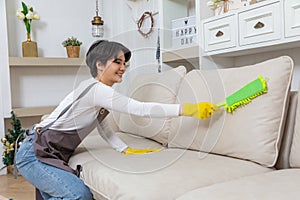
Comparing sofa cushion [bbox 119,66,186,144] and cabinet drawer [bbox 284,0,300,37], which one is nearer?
cabinet drawer [bbox 284,0,300,37]

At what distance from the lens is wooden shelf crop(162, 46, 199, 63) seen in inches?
83.0

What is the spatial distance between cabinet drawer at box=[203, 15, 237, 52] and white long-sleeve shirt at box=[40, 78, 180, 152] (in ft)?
2.28

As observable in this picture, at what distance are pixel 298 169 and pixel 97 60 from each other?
0.91 m

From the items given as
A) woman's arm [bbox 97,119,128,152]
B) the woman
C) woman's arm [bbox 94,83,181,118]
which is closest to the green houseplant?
woman's arm [bbox 97,119,128,152]

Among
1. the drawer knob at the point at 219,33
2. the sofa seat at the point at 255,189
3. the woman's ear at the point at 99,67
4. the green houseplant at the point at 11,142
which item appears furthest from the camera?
the green houseplant at the point at 11,142

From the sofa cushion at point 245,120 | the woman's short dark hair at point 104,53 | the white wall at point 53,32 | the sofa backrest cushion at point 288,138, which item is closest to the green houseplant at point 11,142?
the white wall at point 53,32

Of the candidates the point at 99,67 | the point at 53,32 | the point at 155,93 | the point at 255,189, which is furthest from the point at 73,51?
the point at 255,189

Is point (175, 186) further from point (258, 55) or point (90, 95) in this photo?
point (258, 55)

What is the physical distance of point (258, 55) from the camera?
1995 millimetres

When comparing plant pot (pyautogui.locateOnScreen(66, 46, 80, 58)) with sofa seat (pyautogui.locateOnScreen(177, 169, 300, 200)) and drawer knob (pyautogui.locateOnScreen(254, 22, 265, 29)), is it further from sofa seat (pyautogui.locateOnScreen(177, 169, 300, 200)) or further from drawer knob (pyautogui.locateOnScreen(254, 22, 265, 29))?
sofa seat (pyautogui.locateOnScreen(177, 169, 300, 200))

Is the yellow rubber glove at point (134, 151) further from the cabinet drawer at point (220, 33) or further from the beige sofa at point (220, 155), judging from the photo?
the cabinet drawer at point (220, 33)

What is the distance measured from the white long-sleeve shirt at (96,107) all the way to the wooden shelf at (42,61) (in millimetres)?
1440

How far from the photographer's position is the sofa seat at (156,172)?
1045 mm

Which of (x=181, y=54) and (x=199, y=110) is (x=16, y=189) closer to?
(x=181, y=54)
